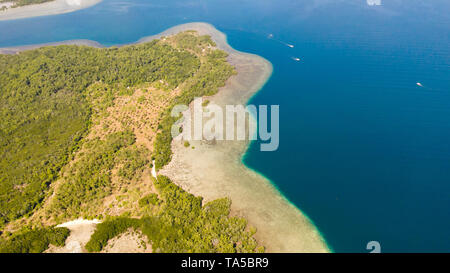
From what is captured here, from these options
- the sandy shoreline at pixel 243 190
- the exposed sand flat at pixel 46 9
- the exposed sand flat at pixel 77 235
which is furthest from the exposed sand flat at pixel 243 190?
the exposed sand flat at pixel 46 9

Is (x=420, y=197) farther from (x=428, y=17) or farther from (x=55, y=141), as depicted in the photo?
(x=428, y=17)

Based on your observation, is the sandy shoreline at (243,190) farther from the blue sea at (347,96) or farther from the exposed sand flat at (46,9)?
the exposed sand flat at (46,9)

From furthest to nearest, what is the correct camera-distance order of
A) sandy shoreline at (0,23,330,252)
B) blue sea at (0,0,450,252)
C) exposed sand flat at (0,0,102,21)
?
1. exposed sand flat at (0,0,102,21)
2. blue sea at (0,0,450,252)
3. sandy shoreline at (0,23,330,252)

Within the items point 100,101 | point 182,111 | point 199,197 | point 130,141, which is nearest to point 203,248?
point 199,197

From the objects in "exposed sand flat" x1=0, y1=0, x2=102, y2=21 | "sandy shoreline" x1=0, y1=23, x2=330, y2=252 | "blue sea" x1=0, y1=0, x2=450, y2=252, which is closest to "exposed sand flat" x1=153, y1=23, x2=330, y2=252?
"sandy shoreline" x1=0, y1=23, x2=330, y2=252

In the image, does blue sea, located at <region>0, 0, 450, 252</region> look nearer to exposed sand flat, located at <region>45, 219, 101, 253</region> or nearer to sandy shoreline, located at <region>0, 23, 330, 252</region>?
sandy shoreline, located at <region>0, 23, 330, 252</region>
